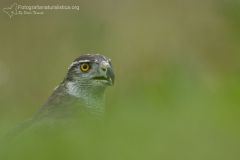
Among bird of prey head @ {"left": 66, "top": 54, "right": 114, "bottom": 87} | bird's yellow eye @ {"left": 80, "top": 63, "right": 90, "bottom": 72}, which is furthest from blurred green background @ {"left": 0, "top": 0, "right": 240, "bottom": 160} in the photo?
bird's yellow eye @ {"left": 80, "top": 63, "right": 90, "bottom": 72}

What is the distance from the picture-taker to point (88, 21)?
20.2 meters

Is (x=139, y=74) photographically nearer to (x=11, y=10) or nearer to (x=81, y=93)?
(x=11, y=10)

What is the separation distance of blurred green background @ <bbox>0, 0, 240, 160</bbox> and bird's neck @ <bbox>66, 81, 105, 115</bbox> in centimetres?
18

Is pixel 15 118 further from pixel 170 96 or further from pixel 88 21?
pixel 88 21

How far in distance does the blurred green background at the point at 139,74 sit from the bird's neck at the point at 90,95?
18 cm

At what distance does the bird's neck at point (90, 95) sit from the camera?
13.7 m

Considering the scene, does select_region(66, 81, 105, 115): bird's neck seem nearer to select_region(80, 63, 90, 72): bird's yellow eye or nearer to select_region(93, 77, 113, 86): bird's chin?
select_region(93, 77, 113, 86): bird's chin

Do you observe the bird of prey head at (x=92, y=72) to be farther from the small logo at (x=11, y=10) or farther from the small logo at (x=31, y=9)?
the small logo at (x=11, y=10)

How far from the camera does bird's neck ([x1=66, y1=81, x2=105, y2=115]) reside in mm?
13736

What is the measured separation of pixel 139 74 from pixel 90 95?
762cm

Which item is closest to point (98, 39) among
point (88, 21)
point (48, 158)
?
point (88, 21)

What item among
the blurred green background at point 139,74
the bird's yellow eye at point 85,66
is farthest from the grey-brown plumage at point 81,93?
the blurred green background at point 139,74

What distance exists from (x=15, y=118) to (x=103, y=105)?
4.26 ft

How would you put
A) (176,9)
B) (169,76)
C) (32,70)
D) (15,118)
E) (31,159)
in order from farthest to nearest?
1. (176,9)
2. (32,70)
3. (15,118)
4. (169,76)
5. (31,159)
